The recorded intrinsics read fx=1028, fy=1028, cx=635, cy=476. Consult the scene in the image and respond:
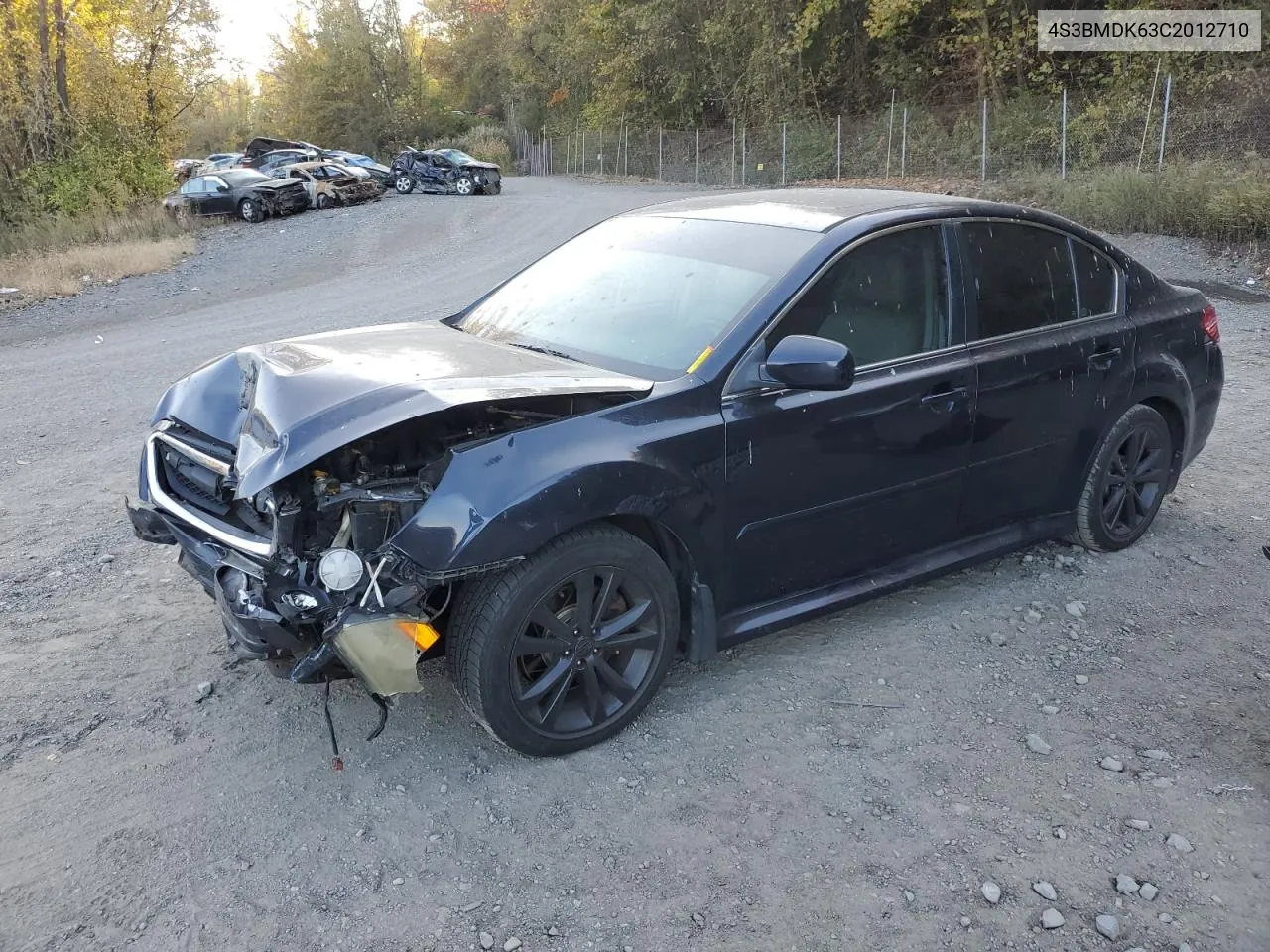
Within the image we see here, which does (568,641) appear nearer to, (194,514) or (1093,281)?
(194,514)

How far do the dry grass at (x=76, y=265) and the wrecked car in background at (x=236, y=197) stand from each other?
4.94m

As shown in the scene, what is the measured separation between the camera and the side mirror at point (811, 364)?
3.36 m

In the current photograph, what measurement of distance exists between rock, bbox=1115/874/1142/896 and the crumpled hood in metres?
1.99

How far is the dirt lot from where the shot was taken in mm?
2688

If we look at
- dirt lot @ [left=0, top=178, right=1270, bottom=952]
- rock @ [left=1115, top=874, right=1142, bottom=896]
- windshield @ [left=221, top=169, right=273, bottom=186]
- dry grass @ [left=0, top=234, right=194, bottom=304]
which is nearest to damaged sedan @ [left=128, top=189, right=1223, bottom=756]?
dirt lot @ [left=0, top=178, right=1270, bottom=952]

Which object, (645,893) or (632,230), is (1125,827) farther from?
(632,230)

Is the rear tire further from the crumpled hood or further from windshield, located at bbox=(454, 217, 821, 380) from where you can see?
the crumpled hood

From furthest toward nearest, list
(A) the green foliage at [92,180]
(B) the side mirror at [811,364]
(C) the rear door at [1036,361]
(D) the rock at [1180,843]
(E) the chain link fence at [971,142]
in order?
(A) the green foliage at [92,180], (E) the chain link fence at [971,142], (C) the rear door at [1036,361], (B) the side mirror at [811,364], (D) the rock at [1180,843]

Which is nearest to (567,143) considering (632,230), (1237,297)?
(1237,297)

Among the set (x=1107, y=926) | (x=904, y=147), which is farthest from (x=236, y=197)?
(x=1107, y=926)

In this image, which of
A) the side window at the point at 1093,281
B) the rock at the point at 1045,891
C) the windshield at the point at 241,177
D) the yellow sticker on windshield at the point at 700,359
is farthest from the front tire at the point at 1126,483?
the windshield at the point at 241,177

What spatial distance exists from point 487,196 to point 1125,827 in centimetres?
2974

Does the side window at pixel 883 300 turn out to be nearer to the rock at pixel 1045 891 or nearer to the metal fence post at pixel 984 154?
the rock at pixel 1045 891

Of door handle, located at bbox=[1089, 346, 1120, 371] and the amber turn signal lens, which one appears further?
door handle, located at bbox=[1089, 346, 1120, 371]
